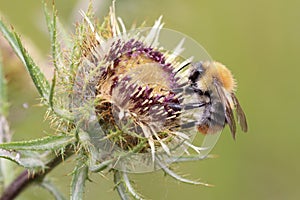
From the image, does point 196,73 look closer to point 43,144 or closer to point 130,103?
point 130,103

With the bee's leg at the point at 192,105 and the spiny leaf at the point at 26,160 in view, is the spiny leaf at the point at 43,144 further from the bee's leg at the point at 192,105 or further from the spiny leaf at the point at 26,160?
the bee's leg at the point at 192,105

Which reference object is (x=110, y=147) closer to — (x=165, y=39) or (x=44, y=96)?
(x=44, y=96)

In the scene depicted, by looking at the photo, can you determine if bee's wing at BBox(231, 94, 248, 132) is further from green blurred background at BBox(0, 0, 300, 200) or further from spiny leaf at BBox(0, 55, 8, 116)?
green blurred background at BBox(0, 0, 300, 200)

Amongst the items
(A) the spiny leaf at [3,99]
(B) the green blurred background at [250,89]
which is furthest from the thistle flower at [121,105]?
(B) the green blurred background at [250,89]

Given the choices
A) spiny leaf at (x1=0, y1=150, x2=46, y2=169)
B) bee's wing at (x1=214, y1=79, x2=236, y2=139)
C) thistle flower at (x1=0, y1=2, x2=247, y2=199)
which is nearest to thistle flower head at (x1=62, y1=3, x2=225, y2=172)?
thistle flower at (x1=0, y1=2, x2=247, y2=199)

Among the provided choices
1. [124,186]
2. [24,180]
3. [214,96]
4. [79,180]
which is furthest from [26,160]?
[214,96]

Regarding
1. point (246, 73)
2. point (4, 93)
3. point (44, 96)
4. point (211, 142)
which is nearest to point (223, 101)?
point (211, 142)

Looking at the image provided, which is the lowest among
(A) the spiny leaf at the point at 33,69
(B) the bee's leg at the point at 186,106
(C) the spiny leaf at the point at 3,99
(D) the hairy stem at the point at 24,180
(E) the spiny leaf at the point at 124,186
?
(D) the hairy stem at the point at 24,180
